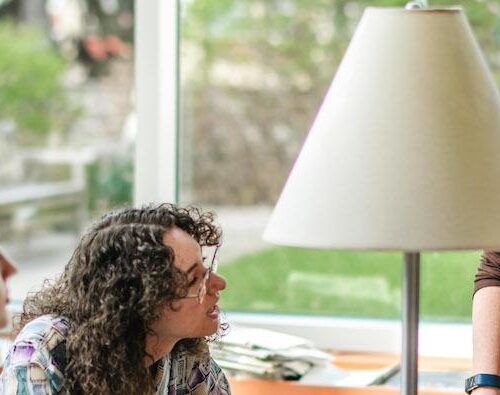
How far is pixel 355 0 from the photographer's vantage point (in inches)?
113

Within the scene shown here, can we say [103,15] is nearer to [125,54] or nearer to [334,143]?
[125,54]


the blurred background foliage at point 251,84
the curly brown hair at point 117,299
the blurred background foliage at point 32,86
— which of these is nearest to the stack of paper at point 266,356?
the blurred background foliage at point 251,84

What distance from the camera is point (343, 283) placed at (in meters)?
2.94

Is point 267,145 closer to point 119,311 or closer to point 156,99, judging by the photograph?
point 156,99

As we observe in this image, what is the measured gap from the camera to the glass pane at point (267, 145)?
9.49 feet

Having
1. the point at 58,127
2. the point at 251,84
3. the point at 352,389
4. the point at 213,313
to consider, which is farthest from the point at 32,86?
the point at 213,313

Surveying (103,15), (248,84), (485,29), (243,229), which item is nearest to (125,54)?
(103,15)

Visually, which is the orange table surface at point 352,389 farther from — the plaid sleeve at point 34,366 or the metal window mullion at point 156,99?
the plaid sleeve at point 34,366

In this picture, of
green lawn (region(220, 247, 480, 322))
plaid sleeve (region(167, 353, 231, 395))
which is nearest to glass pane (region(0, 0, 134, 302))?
green lawn (region(220, 247, 480, 322))

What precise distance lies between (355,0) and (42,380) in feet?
4.98

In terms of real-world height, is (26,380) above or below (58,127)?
below

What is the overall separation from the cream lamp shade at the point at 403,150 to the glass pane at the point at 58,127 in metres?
Answer: 1.49

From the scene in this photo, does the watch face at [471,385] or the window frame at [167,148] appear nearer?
the watch face at [471,385]

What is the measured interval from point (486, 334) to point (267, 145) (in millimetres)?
965
